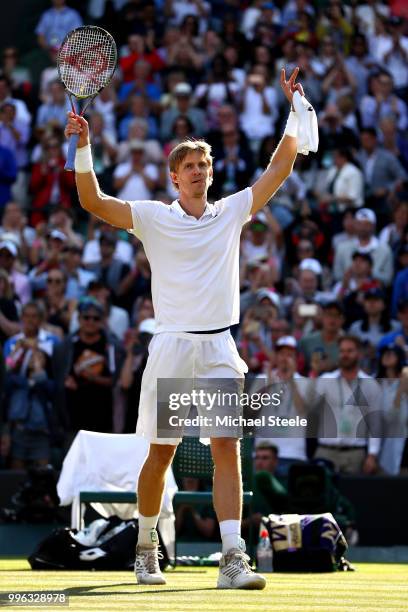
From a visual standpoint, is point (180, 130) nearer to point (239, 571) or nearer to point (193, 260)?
point (193, 260)

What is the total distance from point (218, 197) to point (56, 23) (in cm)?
457

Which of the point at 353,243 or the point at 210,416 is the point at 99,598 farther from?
the point at 353,243

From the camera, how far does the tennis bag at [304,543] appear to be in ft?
31.8

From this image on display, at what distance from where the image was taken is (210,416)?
7145 millimetres

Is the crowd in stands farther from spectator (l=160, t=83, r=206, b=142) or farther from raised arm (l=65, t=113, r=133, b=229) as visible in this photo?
raised arm (l=65, t=113, r=133, b=229)

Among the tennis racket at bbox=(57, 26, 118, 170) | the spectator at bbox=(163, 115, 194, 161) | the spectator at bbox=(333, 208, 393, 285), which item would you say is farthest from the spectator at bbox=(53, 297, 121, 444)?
the tennis racket at bbox=(57, 26, 118, 170)

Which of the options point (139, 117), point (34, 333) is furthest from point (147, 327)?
point (139, 117)

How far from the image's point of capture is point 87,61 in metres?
8.20

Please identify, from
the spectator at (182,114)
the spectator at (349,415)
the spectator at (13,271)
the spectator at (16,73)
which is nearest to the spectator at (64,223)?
the spectator at (13,271)

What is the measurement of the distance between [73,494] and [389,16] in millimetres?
10970

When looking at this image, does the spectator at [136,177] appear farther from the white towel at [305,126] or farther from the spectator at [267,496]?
the white towel at [305,126]

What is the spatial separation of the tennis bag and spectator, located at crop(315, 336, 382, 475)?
29.5 inches

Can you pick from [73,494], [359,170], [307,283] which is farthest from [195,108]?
[73,494]

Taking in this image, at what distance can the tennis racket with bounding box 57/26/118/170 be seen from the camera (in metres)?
8.09
